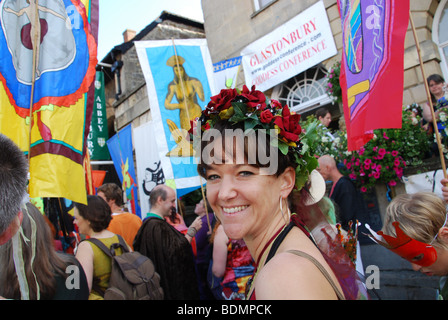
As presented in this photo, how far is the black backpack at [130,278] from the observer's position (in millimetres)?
2701

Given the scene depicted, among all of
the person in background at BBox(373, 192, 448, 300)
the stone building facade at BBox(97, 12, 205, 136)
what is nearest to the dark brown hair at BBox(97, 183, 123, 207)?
the person in background at BBox(373, 192, 448, 300)

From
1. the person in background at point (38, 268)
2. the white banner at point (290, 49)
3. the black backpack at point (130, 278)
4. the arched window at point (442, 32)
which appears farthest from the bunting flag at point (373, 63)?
the white banner at point (290, 49)

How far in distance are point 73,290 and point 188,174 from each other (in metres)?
2.59

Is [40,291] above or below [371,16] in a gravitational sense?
below

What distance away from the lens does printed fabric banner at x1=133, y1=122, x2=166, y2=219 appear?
7084mm

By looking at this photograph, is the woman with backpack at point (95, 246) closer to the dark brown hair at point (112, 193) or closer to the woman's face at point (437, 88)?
the dark brown hair at point (112, 193)

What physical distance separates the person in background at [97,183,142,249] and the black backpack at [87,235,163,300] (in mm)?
1205

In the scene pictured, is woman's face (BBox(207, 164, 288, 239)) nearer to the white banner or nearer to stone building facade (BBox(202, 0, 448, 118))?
stone building facade (BBox(202, 0, 448, 118))

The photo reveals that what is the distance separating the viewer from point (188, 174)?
15.3 feet

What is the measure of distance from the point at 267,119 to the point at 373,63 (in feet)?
5.50

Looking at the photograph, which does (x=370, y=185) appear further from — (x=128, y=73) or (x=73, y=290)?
(x=128, y=73)

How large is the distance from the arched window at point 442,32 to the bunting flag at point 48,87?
6.19 m
